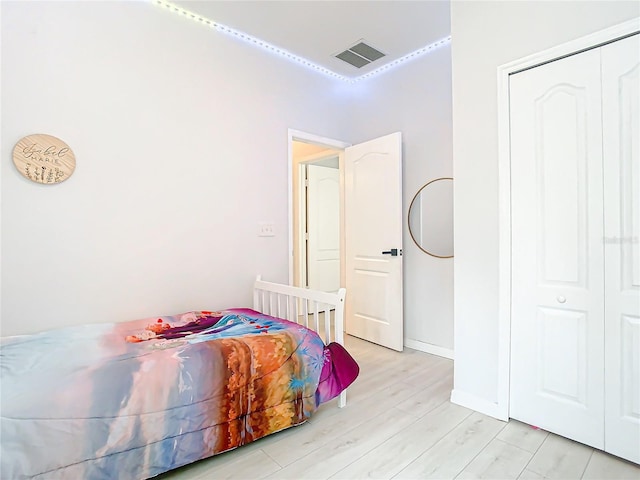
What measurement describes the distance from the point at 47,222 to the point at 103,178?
425mm

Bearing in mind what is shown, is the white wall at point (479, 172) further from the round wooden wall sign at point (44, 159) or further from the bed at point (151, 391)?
the round wooden wall sign at point (44, 159)

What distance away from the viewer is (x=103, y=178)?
7.61 ft

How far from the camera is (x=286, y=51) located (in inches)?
127

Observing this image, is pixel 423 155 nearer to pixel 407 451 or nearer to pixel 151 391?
pixel 407 451

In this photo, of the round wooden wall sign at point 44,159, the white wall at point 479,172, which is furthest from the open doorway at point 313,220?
the round wooden wall sign at point 44,159

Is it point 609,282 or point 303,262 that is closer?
point 609,282

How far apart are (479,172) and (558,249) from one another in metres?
0.61

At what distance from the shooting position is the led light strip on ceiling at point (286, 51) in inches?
104

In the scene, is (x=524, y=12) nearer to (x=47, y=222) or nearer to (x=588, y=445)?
(x=588, y=445)

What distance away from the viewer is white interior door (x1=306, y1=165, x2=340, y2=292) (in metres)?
4.66

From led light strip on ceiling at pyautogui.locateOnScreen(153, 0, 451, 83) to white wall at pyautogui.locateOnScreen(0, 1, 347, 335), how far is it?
7 centimetres

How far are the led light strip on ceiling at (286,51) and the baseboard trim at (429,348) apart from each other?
2705 millimetres

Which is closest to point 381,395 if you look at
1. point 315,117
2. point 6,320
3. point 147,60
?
point 6,320

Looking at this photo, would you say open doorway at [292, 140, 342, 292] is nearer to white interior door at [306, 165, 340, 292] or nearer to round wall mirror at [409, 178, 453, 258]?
white interior door at [306, 165, 340, 292]
